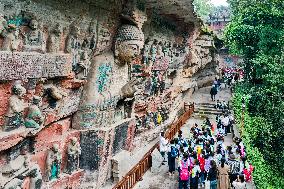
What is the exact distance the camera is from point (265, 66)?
16.2 meters

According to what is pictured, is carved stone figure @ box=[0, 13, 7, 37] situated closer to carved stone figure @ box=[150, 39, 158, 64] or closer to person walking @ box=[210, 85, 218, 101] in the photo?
carved stone figure @ box=[150, 39, 158, 64]

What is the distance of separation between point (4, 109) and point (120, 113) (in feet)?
12.9

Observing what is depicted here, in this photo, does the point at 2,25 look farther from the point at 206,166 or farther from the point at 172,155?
the point at 172,155

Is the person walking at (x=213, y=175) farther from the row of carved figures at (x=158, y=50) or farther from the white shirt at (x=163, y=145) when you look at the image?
the row of carved figures at (x=158, y=50)

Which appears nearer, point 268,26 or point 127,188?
point 127,188

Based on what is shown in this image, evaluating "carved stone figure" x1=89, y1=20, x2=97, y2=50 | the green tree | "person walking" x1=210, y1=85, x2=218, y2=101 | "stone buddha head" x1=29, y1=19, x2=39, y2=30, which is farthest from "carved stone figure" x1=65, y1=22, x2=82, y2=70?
the green tree

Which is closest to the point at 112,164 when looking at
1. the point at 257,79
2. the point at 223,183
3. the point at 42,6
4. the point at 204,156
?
the point at 204,156

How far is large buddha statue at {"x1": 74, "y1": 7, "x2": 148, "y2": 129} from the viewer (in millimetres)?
7693

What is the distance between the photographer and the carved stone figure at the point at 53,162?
22.0 ft

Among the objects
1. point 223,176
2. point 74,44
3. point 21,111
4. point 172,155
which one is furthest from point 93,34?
point 223,176

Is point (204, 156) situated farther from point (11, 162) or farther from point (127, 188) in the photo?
point (11, 162)

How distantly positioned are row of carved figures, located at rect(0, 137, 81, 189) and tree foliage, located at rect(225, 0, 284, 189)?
9199 mm

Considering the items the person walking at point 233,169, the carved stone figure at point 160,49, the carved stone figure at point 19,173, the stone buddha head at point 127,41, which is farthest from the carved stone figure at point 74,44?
the carved stone figure at point 160,49

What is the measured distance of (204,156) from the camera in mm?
7926
